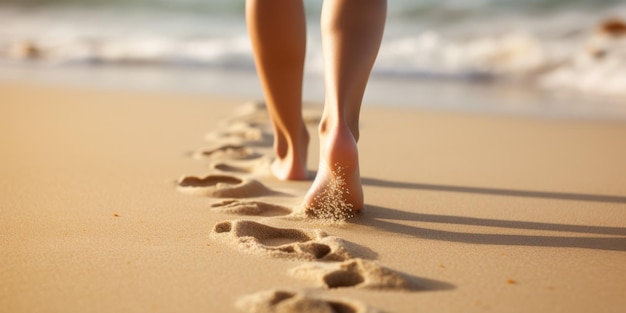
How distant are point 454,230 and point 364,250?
28 cm

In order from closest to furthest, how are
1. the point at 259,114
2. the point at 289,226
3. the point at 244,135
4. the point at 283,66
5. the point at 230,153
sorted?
1. the point at 289,226
2. the point at 283,66
3. the point at 230,153
4. the point at 244,135
5. the point at 259,114

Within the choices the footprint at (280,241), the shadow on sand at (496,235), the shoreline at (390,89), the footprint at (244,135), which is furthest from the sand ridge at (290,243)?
the shoreline at (390,89)

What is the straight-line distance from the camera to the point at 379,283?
1.20m

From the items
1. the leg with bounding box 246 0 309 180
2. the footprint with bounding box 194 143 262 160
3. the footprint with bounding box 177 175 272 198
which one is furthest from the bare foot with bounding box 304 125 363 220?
the footprint with bounding box 194 143 262 160

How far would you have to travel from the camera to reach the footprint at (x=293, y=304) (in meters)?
1.08

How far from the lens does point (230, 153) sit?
2486mm

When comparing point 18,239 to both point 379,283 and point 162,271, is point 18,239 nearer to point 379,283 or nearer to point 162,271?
point 162,271

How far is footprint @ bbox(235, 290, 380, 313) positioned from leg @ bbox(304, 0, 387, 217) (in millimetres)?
485

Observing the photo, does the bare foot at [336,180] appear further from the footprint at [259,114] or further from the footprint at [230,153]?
the footprint at [259,114]

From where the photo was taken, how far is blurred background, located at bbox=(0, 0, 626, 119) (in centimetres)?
510

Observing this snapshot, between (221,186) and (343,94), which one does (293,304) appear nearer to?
(343,94)

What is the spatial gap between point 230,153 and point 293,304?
1.43m

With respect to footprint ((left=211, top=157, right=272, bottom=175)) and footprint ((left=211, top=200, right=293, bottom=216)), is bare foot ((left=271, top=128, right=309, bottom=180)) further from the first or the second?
footprint ((left=211, top=200, right=293, bottom=216))

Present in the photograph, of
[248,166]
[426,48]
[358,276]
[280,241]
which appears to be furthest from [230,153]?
[426,48]
